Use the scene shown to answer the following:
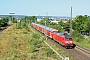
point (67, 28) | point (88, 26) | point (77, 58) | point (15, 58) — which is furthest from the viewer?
point (67, 28)

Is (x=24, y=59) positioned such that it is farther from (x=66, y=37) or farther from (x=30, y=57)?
(x=66, y=37)

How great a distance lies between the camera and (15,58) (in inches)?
905

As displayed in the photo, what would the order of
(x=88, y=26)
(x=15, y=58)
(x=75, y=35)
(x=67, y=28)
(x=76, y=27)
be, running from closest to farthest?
(x=15, y=58), (x=75, y=35), (x=88, y=26), (x=76, y=27), (x=67, y=28)

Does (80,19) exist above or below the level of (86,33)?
above

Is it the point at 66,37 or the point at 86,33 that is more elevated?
the point at 66,37

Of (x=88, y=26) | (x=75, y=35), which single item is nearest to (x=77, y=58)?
(x=75, y=35)

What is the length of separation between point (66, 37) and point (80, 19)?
194ft

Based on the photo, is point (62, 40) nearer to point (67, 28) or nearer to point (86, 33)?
point (86, 33)

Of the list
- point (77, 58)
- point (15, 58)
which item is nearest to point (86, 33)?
point (77, 58)

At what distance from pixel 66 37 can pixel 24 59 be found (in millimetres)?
13926

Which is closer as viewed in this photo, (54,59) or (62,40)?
(54,59)

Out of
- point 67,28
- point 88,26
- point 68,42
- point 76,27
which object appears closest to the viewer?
point 68,42

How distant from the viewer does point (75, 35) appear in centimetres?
5075

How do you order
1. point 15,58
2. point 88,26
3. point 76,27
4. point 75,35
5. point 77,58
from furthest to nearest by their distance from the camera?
point 76,27 < point 88,26 < point 75,35 < point 77,58 < point 15,58
